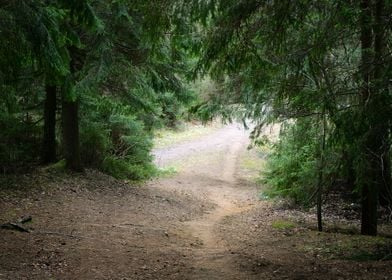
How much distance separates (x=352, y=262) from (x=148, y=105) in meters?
9.00

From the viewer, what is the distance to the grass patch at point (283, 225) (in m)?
11.5

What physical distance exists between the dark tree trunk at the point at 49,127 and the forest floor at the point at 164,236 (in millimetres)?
1335

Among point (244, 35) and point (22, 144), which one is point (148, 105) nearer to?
point (22, 144)

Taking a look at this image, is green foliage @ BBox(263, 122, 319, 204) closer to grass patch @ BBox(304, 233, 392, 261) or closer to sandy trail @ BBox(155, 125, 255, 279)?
sandy trail @ BBox(155, 125, 255, 279)

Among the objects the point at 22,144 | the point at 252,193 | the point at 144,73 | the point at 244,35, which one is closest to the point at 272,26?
the point at 244,35

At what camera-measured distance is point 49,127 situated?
14.9 metres

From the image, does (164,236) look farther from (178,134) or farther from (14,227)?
(178,134)

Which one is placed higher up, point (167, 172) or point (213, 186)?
point (167, 172)

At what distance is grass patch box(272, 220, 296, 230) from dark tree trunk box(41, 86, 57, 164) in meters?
7.57

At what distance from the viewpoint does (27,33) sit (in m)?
6.73

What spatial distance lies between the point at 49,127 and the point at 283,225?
26.1 feet

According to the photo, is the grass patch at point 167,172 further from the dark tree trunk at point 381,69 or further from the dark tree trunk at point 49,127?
the dark tree trunk at point 381,69

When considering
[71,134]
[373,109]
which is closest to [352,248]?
[373,109]

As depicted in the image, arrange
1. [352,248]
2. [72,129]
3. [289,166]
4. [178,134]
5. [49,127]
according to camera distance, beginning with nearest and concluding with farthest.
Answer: [352,248]
[289,166]
[72,129]
[49,127]
[178,134]
